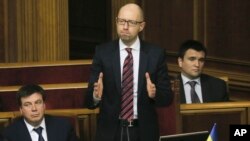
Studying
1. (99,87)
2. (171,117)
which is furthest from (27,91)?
(171,117)

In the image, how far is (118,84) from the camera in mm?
4129

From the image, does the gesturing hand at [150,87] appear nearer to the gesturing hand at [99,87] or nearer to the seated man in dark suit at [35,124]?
the gesturing hand at [99,87]

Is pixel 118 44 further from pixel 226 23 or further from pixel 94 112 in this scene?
pixel 226 23

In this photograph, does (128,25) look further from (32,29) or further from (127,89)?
(32,29)

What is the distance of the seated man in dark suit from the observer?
4.31 meters

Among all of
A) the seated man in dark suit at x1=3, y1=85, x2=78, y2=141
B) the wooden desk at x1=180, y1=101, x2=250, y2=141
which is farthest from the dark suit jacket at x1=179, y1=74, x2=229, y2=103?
the seated man in dark suit at x1=3, y1=85, x2=78, y2=141

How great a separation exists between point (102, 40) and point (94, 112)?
3.07 m

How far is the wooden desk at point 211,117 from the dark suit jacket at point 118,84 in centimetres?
58

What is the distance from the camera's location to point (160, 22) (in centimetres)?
720

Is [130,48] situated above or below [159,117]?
above

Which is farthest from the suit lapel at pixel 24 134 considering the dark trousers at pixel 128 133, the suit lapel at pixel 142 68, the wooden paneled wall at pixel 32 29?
the wooden paneled wall at pixel 32 29

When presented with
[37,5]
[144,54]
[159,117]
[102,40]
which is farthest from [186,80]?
[102,40]

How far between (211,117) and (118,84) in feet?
2.93

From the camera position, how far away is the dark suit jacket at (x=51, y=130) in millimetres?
4301
